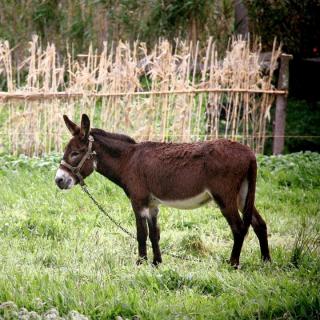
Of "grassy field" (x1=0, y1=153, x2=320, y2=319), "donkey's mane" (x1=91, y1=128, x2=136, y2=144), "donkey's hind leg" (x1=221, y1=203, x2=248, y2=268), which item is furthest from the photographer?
"donkey's mane" (x1=91, y1=128, x2=136, y2=144)

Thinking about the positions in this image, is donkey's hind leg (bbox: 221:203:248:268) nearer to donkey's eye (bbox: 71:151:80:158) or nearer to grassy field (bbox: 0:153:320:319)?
grassy field (bbox: 0:153:320:319)

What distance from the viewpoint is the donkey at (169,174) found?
6.84 meters

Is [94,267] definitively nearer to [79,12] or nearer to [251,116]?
[251,116]

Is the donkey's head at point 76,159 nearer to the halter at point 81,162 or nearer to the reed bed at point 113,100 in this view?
the halter at point 81,162

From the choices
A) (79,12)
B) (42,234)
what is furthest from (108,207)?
(79,12)

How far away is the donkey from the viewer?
6.84 metres

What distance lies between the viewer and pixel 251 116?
1384 cm

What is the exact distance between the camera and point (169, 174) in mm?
7102

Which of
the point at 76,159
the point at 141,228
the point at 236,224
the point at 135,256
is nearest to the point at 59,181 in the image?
the point at 76,159

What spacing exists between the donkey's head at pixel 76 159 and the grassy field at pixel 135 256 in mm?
729

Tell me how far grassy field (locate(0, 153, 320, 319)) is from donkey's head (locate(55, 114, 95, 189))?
73 cm

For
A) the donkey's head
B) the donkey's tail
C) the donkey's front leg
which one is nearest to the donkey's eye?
the donkey's head

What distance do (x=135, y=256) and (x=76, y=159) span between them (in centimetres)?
116

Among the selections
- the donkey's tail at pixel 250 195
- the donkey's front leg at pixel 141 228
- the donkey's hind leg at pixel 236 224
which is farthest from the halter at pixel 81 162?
the donkey's tail at pixel 250 195
